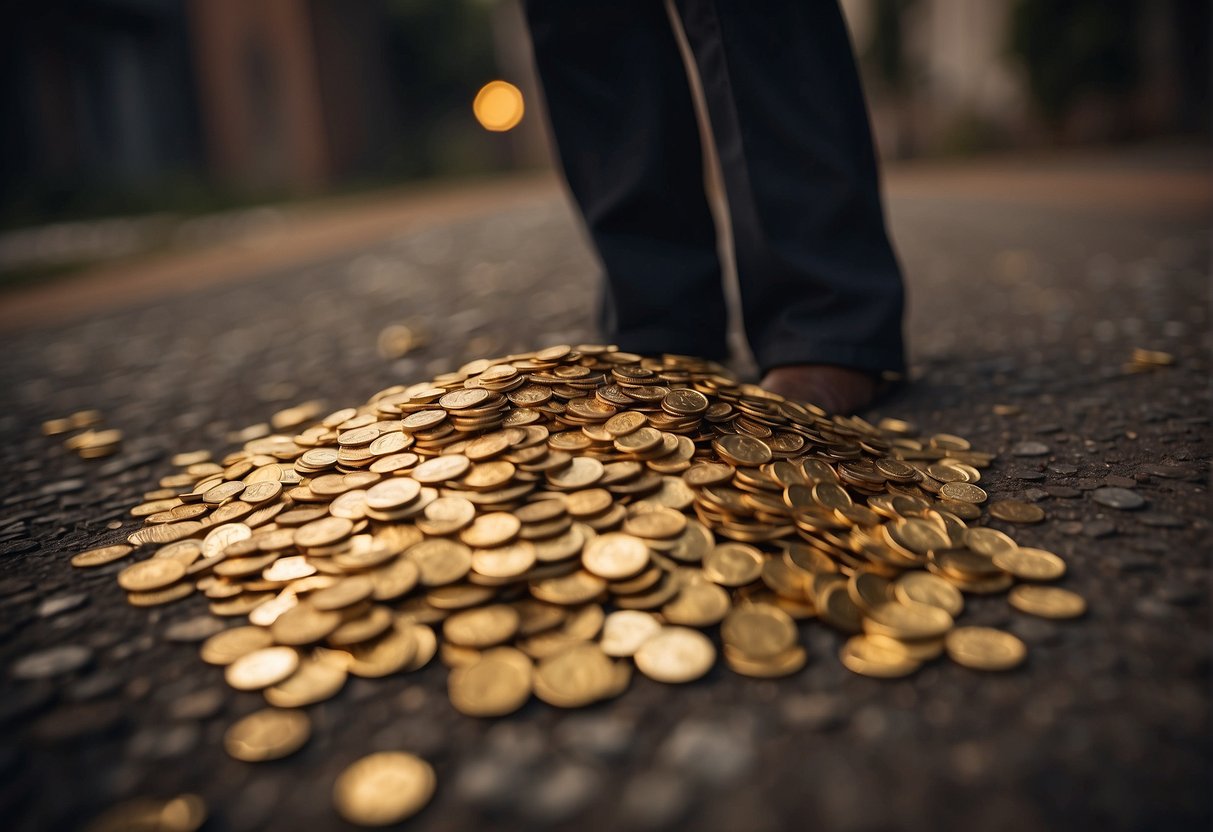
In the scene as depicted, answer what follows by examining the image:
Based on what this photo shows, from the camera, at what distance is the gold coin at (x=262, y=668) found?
0.94m

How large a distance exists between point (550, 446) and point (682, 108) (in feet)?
3.60

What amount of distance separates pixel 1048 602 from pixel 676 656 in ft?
1.67

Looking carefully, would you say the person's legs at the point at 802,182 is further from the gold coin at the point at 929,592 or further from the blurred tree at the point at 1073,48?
the blurred tree at the point at 1073,48

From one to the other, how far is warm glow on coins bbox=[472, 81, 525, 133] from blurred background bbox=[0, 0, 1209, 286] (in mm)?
222

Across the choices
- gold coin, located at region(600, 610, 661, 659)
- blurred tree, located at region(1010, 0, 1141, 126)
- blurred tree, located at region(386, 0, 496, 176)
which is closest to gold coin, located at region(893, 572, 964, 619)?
gold coin, located at region(600, 610, 661, 659)

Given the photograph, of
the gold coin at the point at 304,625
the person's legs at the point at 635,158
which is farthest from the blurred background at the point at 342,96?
the gold coin at the point at 304,625

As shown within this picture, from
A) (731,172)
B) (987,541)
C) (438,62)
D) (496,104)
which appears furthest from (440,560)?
(438,62)

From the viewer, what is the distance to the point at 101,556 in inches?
49.5

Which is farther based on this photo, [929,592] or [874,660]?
[929,592]

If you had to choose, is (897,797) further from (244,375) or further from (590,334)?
(244,375)

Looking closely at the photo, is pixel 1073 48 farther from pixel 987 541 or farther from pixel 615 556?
pixel 615 556

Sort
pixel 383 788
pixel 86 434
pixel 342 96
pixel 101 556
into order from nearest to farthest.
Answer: pixel 383 788, pixel 101 556, pixel 86 434, pixel 342 96

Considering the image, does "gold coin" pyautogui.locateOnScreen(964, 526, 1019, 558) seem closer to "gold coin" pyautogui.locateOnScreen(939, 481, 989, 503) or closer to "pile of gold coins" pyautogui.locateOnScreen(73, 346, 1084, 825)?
"pile of gold coins" pyautogui.locateOnScreen(73, 346, 1084, 825)

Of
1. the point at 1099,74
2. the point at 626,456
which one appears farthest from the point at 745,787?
the point at 1099,74
